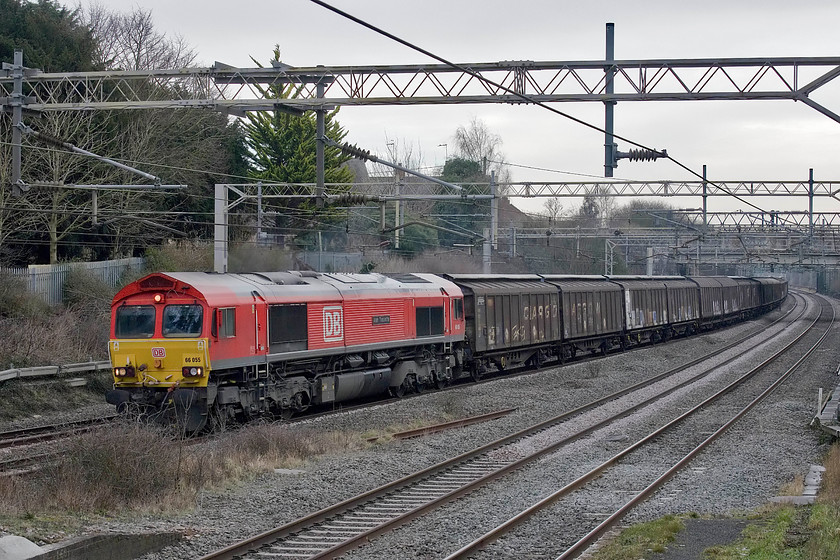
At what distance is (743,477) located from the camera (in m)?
15.2

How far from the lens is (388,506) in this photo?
1298cm

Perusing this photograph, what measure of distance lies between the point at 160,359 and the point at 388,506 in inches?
283

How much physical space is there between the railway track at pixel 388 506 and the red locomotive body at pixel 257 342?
479cm

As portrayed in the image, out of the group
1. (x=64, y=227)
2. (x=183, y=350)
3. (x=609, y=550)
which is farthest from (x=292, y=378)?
(x=64, y=227)

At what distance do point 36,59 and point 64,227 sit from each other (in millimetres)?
6618

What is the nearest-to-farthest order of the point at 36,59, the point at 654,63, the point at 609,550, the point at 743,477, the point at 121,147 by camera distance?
the point at 609,550 < the point at 743,477 < the point at 654,63 < the point at 36,59 < the point at 121,147

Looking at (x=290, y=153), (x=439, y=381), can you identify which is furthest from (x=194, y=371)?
(x=290, y=153)

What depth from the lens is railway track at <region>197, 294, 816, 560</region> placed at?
10.6 m

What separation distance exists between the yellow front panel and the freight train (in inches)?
0.8

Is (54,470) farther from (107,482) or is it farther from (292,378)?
(292,378)

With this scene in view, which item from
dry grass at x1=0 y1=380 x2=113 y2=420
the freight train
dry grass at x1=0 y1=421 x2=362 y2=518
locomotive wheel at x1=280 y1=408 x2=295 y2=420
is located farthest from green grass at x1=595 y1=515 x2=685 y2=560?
dry grass at x1=0 y1=380 x2=113 y2=420

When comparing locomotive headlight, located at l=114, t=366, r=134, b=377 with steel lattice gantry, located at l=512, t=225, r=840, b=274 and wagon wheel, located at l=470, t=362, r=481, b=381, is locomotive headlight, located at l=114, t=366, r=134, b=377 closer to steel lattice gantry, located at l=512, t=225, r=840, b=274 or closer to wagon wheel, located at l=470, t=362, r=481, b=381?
wagon wheel, located at l=470, t=362, r=481, b=381

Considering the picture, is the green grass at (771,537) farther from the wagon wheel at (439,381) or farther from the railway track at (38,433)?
the wagon wheel at (439,381)

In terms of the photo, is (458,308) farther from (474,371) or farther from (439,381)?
(474,371)
